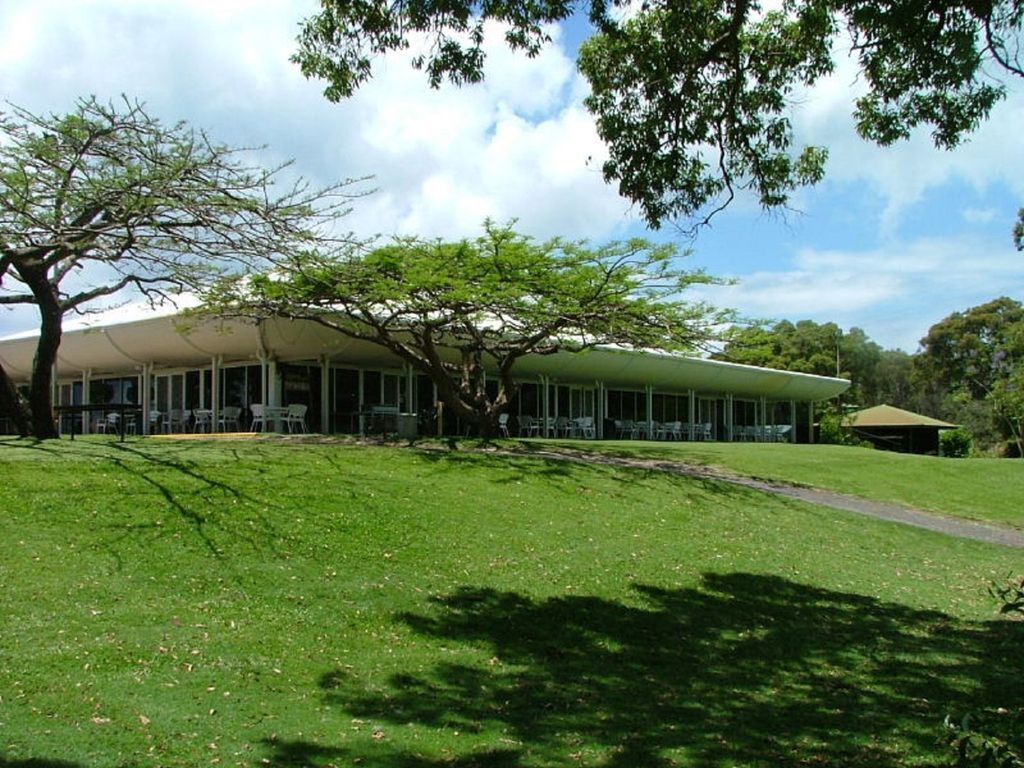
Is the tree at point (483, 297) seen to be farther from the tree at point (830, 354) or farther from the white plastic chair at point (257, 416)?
the tree at point (830, 354)

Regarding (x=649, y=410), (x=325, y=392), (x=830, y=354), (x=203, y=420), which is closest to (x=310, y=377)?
(x=325, y=392)

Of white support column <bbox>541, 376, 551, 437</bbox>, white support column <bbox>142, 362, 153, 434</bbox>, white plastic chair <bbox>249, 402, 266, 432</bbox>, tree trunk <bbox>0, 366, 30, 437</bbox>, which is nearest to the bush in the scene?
white support column <bbox>541, 376, 551, 437</bbox>

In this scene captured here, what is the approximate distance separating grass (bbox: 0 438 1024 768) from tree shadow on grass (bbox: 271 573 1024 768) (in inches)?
1.0

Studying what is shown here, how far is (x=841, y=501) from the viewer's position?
1736 cm

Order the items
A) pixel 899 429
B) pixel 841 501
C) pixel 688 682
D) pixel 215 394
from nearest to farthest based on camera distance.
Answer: pixel 688 682, pixel 841 501, pixel 215 394, pixel 899 429

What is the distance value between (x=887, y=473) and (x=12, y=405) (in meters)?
18.5

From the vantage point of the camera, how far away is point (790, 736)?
5.54 m

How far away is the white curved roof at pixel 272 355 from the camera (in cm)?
2394

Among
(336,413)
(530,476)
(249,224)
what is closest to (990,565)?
(530,476)

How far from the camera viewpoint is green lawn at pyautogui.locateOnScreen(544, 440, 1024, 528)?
1860cm

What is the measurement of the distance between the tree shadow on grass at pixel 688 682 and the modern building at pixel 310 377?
1568cm

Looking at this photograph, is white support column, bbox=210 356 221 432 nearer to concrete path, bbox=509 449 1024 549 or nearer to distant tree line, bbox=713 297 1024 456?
concrete path, bbox=509 449 1024 549

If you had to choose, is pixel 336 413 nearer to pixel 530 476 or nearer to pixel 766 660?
pixel 530 476

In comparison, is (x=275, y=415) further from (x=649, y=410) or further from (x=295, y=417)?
(x=649, y=410)
